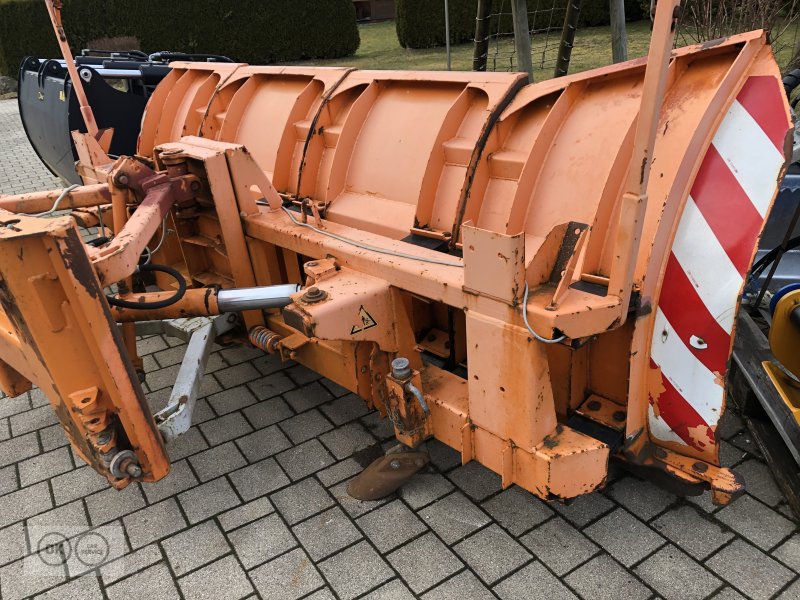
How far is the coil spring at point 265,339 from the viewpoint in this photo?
3148 millimetres

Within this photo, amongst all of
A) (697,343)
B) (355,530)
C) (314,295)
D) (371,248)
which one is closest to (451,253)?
(371,248)

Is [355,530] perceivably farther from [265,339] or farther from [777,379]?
[777,379]

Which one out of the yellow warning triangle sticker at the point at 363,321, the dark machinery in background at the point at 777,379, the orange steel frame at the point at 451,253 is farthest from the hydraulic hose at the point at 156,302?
the dark machinery in background at the point at 777,379

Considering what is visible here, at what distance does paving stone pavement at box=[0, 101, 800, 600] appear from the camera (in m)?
2.32

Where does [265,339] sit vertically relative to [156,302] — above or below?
below

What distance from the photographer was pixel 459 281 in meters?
2.21

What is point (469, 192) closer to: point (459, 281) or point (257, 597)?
point (459, 281)

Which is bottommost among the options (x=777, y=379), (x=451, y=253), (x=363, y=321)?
(x=777, y=379)

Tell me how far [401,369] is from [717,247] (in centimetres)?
118

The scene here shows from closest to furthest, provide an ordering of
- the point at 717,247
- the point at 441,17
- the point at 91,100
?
the point at 717,247
the point at 91,100
the point at 441,17

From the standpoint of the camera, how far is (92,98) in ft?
16.9

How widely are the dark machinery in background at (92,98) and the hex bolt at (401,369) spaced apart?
13.1 feet

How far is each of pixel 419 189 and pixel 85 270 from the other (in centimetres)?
143

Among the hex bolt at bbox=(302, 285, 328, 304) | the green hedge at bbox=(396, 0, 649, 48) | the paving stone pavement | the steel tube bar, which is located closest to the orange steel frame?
the hex bolt at bbox=(302, 285, 328, 304)
